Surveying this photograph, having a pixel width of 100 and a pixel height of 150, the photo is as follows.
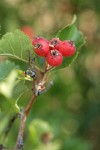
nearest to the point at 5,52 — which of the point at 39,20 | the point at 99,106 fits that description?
the point at 99,106

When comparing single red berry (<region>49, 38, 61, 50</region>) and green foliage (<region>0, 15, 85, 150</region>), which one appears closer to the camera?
green foliage (<region>0, 15, 85, 150</region>)

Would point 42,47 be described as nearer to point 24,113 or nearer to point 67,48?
point 67,48

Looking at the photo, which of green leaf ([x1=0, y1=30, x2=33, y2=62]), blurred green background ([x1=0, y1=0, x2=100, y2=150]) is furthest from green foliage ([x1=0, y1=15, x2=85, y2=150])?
blurred green background ([x1=0, y1=0, x2=100, y2=150])

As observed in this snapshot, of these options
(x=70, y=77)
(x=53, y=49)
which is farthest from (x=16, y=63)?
(x=70, y=77)

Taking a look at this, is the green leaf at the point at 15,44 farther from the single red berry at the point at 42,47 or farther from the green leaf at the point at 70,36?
the green leaf at the point at 70,36

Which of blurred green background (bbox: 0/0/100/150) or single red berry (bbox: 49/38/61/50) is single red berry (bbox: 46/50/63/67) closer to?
single red berry (bbox: 49/38/61/50)
